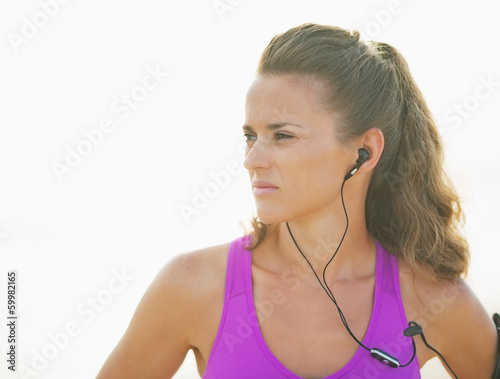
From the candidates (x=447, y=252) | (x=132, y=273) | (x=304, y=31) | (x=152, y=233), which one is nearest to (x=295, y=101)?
(x=304, y=31)

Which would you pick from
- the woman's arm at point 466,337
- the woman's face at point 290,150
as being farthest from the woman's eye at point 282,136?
the woman's arm at point 466,337

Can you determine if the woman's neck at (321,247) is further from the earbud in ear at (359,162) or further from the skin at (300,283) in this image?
the earbud in ear at (359,162)

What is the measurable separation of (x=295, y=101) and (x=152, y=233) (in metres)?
2.90

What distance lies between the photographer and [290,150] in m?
1.74

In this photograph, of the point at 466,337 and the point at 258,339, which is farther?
the point at 466,337

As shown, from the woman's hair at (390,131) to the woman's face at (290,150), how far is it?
5 centimetres

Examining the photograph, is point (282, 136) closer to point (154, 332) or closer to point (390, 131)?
point (390, 131)

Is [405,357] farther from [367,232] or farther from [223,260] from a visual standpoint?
[223,260]

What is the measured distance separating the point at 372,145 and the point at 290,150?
32 centimetres

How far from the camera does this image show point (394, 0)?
3.25m

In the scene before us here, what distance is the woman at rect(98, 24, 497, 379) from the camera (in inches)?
69.5

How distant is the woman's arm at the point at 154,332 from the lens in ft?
5.91

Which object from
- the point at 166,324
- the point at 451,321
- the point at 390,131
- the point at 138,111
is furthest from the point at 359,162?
the point at 138,111

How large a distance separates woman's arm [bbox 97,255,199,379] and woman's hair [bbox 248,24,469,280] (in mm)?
311
